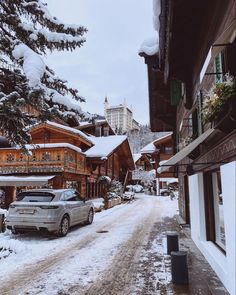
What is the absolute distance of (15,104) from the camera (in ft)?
22.7

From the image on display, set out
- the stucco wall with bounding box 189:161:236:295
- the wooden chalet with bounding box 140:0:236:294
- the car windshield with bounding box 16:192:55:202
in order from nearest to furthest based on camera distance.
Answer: the stucco wall with bounding box 189:161:236:295 < the wooden chalet with bounding box 140:0:236:294 < the car windshield with bounding box 16:192:55:202

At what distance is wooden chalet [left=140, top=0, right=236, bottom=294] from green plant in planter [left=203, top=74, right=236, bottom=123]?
0.03 meters

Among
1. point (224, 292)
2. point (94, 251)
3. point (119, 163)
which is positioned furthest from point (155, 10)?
point (119, 163)

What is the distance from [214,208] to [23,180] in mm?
15315

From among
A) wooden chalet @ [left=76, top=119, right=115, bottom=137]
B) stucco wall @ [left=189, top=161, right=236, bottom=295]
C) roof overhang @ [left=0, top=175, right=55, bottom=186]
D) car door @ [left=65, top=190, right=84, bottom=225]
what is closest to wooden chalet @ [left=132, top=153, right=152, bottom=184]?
wooden chalet @ [left=76, top=119, right=115, bottom=137]

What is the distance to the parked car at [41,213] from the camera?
974 cm

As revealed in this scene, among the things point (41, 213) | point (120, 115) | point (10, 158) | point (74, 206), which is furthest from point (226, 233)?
point (120, 115)

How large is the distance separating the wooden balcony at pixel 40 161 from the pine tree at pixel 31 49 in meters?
10.9

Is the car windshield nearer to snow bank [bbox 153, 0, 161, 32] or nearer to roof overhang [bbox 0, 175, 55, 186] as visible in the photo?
snow bank [bbox 153, 0, 161, 32]

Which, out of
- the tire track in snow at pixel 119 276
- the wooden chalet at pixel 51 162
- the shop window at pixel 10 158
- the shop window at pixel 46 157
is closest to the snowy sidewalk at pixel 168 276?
the tire track in snow at pixel 119 276

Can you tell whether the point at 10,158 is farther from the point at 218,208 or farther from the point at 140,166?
the point at 140,166

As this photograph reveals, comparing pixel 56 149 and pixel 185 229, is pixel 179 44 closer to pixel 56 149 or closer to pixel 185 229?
pixel 185 229

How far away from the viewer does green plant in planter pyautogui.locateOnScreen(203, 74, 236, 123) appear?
13.1 ft

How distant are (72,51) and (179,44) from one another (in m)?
3.20
